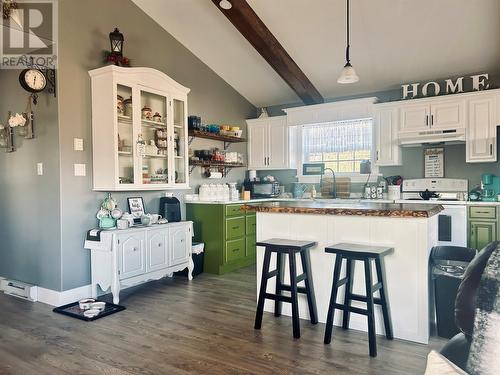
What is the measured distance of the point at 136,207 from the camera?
4.22 m

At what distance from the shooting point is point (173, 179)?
4398 mm

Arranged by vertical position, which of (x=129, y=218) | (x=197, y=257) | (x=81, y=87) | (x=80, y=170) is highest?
(x=81, y=87)

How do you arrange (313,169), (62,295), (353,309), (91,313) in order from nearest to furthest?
(353,309)
(91,313)
(62,295)
(313,169)

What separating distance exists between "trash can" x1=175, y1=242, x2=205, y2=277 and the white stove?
8.81 feet

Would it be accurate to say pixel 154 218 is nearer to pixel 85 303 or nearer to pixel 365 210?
pixel 85 303

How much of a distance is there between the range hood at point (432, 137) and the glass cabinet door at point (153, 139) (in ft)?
10.3

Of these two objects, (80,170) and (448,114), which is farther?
(448,114)

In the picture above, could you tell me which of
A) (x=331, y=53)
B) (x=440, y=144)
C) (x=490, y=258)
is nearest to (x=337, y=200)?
(x=440, y=144)

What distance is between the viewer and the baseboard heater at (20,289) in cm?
373

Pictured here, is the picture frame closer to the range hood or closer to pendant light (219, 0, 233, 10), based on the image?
pendant light (219, 0, 233, 10)

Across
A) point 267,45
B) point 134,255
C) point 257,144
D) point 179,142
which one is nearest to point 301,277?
point 134,255

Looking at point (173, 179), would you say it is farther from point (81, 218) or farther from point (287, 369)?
point (287, 369)

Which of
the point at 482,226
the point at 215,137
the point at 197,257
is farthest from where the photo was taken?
the point at 215,137

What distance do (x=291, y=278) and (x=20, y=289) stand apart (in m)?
2.86
